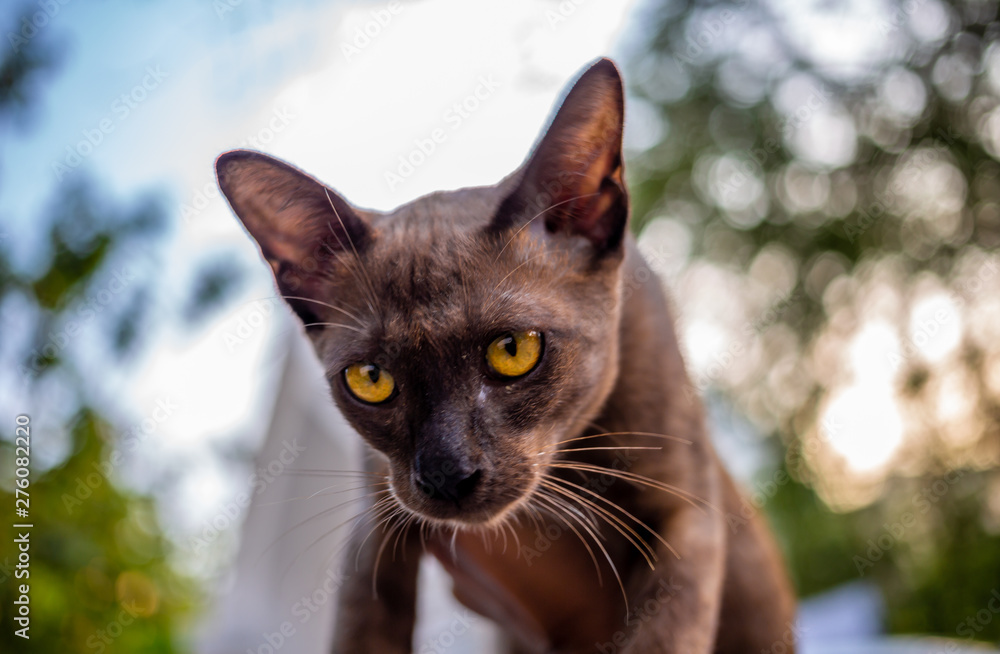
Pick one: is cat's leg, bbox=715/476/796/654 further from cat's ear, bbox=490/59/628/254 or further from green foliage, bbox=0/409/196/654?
green foliage, bbox=0/409/196/654

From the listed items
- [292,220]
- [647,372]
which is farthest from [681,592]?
[292,220]

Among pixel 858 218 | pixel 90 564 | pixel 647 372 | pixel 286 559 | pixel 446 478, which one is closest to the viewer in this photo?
pixel 446 478

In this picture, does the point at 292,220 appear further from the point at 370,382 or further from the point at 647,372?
the point at 647,372

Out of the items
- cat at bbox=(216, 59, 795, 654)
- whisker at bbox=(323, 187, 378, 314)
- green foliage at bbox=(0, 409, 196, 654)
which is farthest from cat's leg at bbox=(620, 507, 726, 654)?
green foliage at bbox=(0, 409, 196, 654)

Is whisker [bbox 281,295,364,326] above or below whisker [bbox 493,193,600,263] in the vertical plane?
below

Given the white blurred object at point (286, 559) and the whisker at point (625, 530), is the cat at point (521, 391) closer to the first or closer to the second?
the whisker at point (625, 530)

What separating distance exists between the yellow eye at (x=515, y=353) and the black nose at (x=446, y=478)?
122mm

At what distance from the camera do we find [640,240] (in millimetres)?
1232

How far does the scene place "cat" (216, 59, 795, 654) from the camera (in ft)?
2.50

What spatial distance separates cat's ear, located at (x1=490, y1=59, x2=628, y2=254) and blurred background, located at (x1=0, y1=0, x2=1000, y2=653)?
7cm

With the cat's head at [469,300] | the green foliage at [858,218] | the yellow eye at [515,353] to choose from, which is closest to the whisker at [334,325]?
the cat's head at [469,300]

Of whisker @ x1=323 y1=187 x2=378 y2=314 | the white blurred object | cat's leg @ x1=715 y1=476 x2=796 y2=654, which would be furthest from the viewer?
the white blurred object

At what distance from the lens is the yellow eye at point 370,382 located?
81 centimetres

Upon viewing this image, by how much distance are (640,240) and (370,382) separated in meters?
0.64
